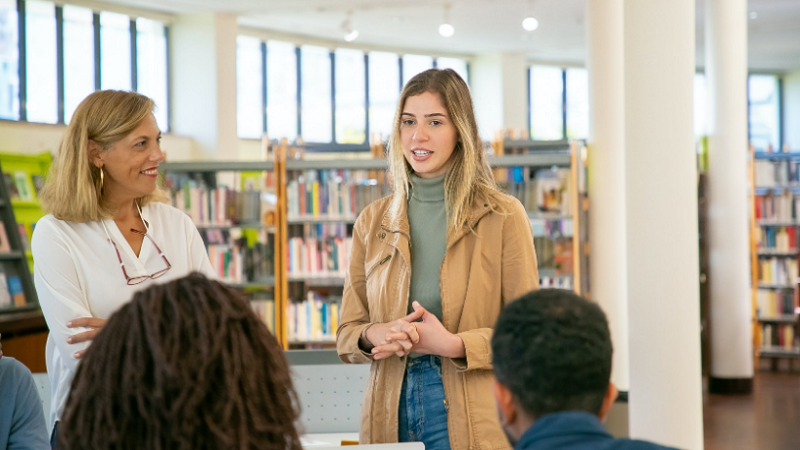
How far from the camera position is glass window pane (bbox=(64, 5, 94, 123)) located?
9.90 meters

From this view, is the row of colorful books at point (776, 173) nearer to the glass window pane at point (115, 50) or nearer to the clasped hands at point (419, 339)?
the glass window pane at point (115, 50)

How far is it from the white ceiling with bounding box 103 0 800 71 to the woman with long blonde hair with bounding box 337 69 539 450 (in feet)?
29.8

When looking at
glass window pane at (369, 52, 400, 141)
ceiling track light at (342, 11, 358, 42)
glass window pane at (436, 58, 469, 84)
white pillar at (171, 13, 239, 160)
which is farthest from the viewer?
glass window pane at (436, 58, 469, 84)

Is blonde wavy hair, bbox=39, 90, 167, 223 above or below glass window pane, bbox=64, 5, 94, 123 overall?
below

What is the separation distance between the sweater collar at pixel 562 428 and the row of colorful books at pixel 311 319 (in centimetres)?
569

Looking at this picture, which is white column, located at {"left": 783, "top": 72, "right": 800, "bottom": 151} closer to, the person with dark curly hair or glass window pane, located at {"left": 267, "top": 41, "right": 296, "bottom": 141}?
glass window pane, located at {"left": 267, "top": 41, "right": 296, "bottom": 141}

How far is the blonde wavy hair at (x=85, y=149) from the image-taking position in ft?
6.24

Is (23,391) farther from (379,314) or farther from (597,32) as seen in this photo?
(597,32)

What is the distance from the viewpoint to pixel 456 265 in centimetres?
183

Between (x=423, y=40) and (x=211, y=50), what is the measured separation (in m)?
4.08

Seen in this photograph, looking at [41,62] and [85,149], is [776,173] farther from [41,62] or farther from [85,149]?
[85,149]

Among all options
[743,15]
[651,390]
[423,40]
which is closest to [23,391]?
[651,390]

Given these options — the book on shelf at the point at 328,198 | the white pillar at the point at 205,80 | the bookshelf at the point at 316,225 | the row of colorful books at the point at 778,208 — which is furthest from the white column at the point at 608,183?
the white pillar at the point at 205,80

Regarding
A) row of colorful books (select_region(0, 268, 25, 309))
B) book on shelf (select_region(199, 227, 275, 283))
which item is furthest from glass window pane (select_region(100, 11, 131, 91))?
book on shelf (select_region(199, 227, 275, 283))
